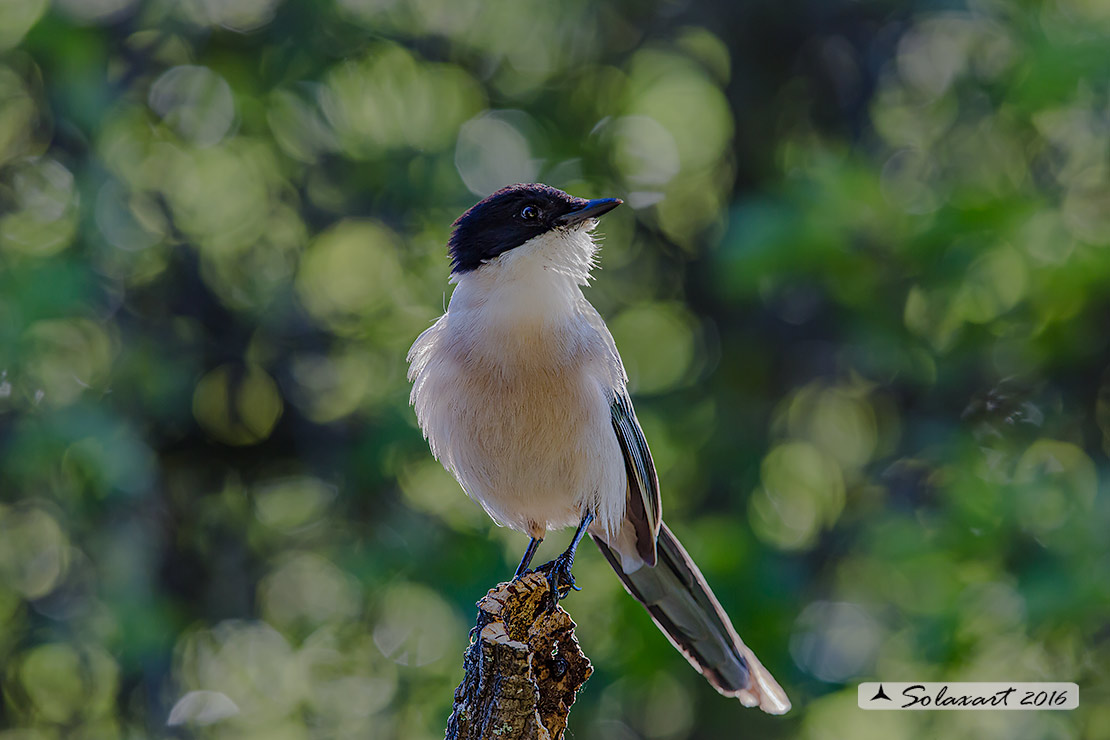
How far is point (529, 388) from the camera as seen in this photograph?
375 centimetres

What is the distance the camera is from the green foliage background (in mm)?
6879

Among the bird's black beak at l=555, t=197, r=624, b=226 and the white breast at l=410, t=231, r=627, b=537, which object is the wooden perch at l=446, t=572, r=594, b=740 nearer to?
the white breast at l=410, t=231, r=627, b=537

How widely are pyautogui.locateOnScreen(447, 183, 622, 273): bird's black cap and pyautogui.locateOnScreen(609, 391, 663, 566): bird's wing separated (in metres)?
0.73

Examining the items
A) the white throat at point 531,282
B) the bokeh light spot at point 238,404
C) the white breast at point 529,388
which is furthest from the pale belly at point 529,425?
the bokeh light spot at point 238,404

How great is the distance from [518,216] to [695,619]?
1861 millimetres

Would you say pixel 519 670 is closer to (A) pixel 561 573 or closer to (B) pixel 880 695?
(A) pixel 561 573

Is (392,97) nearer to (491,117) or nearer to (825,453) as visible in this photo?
(491,117)

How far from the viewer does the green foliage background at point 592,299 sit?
688 cm

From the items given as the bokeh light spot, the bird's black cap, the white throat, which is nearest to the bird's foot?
the white throat

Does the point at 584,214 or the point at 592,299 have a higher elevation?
the point at 584,214

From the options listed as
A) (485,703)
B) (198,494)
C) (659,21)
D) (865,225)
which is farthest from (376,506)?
(485,703)

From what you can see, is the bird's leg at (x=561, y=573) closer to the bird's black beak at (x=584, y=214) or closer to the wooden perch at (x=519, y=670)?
the wooden perch at (x=519, y=670)

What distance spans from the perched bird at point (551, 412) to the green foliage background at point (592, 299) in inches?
105

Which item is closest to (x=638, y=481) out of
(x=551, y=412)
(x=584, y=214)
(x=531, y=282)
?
(x=551, y=412)
